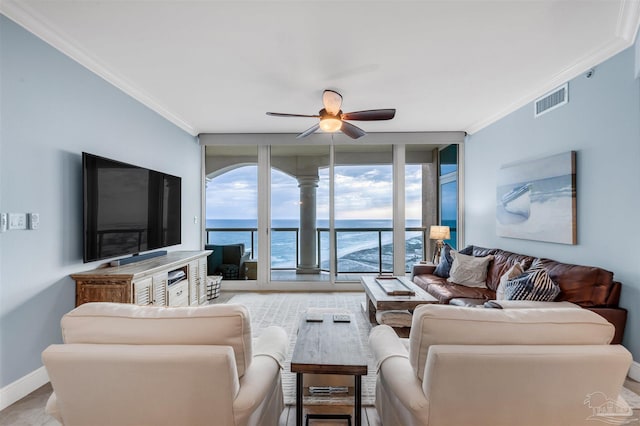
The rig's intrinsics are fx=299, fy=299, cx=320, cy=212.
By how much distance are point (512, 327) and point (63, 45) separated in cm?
345

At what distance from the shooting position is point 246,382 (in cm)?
122

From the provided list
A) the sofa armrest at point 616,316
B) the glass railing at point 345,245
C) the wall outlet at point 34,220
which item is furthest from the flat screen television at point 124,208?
the sofa armrest at point 616,316

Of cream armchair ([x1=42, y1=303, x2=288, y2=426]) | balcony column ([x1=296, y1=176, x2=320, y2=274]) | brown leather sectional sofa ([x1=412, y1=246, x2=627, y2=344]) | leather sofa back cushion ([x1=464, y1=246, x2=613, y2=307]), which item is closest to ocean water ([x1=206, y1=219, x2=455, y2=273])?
balcony column ([x1=296, y1=176, x2=320, y2=274])

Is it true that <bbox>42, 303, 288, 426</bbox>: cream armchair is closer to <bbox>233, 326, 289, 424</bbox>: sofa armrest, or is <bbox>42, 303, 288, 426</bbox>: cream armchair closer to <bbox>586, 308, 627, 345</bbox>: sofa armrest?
<bbox>233, 326, 289, 424</bbox>: sofa armrest

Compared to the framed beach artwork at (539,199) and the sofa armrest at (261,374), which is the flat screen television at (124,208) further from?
the framed beach artwork at (539,199)

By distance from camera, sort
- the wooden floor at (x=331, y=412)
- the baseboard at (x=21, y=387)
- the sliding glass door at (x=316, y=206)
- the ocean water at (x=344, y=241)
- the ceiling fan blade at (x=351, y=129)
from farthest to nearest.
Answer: the ocean water at (x=344, y=241), the sliding glass door at (x=316, y=206), the ceiling fan blade at (x=351, y=129), the baseboard at (x=21, y=387), the wooden floor at (x=331, y=412)

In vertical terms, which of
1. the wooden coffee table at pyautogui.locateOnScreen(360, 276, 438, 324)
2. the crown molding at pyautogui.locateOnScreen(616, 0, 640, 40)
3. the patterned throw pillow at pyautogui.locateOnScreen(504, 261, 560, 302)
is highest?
the crown molding at pyautogui.locateOnScreen(616, 0, 640, 40)

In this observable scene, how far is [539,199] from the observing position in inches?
126

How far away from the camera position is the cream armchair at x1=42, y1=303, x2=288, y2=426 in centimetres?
107

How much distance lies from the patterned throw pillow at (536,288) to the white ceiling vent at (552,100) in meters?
1.73

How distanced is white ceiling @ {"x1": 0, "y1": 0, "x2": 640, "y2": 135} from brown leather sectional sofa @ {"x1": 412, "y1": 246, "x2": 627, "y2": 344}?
5.90 ft

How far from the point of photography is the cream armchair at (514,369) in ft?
3.50

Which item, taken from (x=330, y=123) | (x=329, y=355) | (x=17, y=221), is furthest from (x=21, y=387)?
(x=330, y=123)

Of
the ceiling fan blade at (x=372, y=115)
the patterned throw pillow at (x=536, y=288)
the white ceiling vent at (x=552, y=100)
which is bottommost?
the patterned throw pillow at (x=536, y=288)
